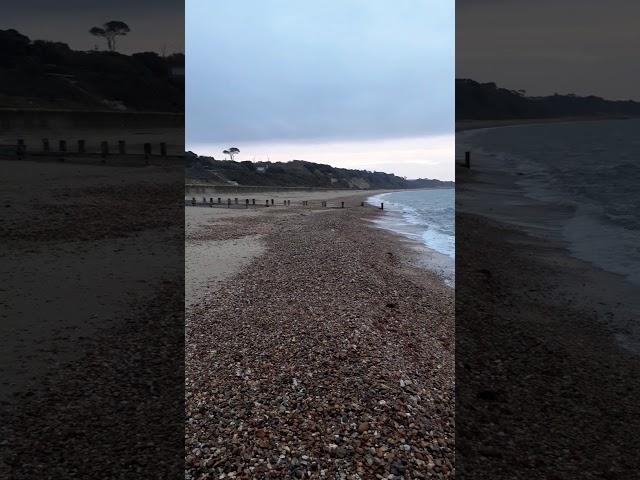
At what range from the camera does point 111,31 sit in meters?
3.39

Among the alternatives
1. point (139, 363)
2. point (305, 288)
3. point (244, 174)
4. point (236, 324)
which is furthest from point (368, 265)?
point (244, 174)

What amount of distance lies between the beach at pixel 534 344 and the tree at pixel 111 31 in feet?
7.39

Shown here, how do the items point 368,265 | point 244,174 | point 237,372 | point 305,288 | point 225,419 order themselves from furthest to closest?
point 244,174
point 368,265
point 305,288
point 237,372
point 225,419

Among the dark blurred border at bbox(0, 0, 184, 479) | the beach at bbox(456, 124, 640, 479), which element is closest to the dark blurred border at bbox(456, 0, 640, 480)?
the beach at bbox(456, 124, 640, 479)

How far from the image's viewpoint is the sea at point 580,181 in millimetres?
2842

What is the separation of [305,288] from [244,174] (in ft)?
171

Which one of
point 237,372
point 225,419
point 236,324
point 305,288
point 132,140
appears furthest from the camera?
point 305,288

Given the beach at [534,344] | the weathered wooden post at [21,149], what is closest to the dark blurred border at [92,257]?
the weathered wooden post at [21,149]

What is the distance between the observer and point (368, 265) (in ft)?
41.9

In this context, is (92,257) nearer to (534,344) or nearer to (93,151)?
(93,151)

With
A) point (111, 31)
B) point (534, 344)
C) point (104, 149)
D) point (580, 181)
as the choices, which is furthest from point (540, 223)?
point (111, 31)

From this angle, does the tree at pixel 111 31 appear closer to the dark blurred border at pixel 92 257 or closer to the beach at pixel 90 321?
the dark blurred border at pixel 92 257

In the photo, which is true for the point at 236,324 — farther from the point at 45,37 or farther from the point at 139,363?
the point at 45,37

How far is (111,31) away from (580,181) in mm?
2944
